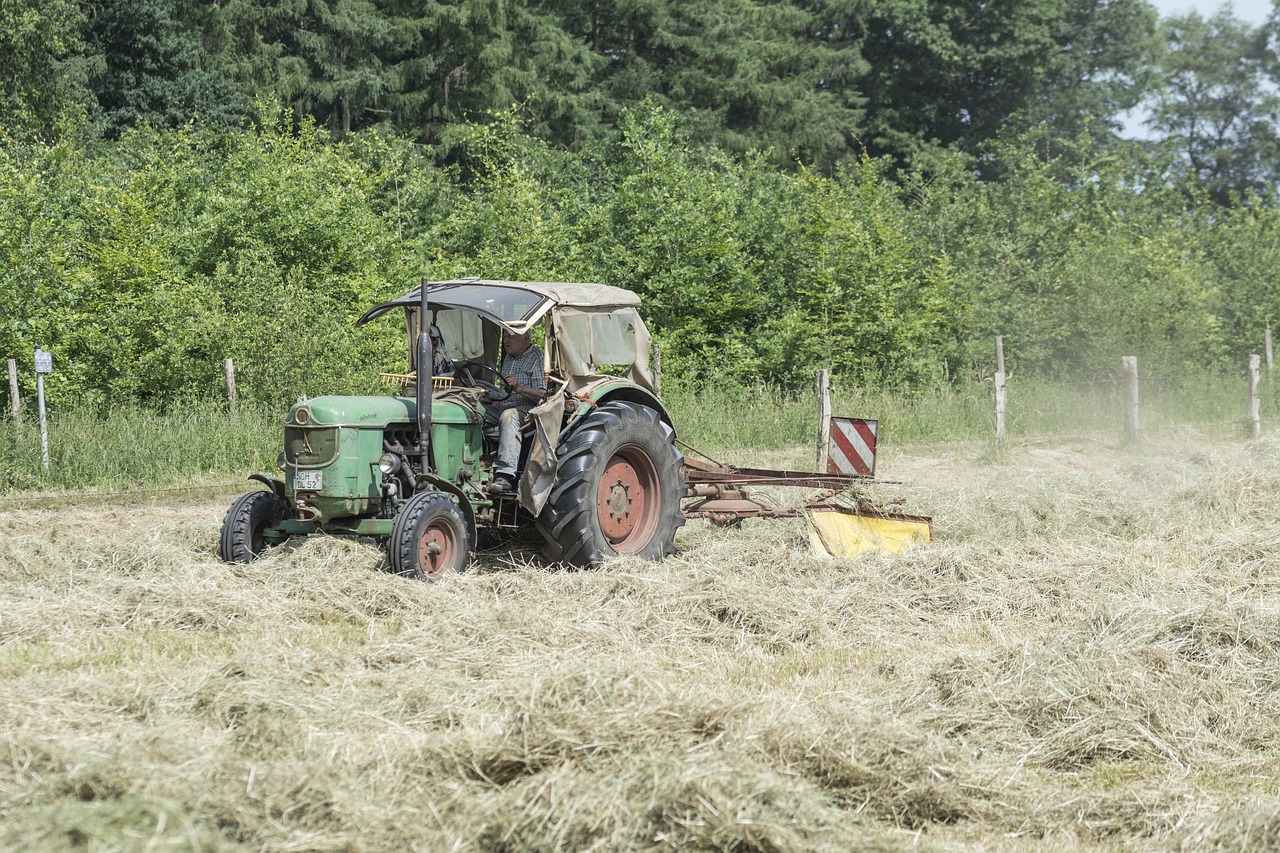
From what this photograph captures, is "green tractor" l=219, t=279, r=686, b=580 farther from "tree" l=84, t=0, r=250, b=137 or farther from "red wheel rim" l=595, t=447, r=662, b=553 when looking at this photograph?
"tree" l=84, t=0, r=250, b=137

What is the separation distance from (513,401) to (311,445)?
4.55 ft

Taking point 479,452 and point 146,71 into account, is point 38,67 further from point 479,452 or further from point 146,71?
point 479,452

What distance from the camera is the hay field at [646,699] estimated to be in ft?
13.1

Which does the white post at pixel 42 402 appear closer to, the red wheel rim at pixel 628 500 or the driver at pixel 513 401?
the driver at pixel 513 401

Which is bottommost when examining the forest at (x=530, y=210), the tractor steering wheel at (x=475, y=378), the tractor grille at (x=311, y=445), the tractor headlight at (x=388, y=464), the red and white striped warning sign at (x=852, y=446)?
the red and white striped warning sign at (x=852, y=446)

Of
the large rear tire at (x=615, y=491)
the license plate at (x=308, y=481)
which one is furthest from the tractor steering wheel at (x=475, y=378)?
the license plate at (x=308, y=481)

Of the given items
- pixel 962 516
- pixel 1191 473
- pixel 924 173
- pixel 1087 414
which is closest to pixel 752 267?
pixel 1087 414

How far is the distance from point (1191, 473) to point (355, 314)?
10.7 m

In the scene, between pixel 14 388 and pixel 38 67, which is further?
pixel 38 67

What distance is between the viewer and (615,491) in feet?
29.0

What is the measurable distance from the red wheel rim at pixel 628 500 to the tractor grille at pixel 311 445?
1758mm

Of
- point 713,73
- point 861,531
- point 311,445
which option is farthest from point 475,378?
point 713,73

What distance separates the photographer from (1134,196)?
3391 centimetres

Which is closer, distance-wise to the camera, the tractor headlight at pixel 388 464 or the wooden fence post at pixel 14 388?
the tractor headlight at pixel 388 464
